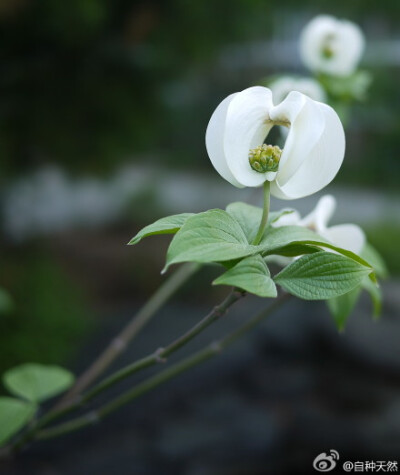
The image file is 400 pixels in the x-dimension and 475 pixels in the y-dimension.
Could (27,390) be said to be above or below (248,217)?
below

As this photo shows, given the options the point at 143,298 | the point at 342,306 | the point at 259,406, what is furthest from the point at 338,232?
the point at 143,298

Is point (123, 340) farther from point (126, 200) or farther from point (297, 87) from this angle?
point (126, 200)

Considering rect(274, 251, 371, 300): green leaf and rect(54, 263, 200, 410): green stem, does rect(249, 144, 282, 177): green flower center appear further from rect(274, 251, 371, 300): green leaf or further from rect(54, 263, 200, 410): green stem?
rect(54, 263, 200, 410): green stem

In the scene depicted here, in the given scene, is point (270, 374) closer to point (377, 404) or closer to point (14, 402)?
point (377, 404)

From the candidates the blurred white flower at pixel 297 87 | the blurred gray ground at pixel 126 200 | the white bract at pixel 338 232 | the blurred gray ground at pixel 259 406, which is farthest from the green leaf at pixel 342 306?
the blurred gray ground at pixel 126 200

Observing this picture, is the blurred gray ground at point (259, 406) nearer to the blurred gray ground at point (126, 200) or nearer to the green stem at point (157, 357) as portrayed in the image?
the blurred gray ground at point (126, 200)

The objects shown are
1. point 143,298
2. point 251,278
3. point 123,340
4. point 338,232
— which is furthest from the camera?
point 143,298
